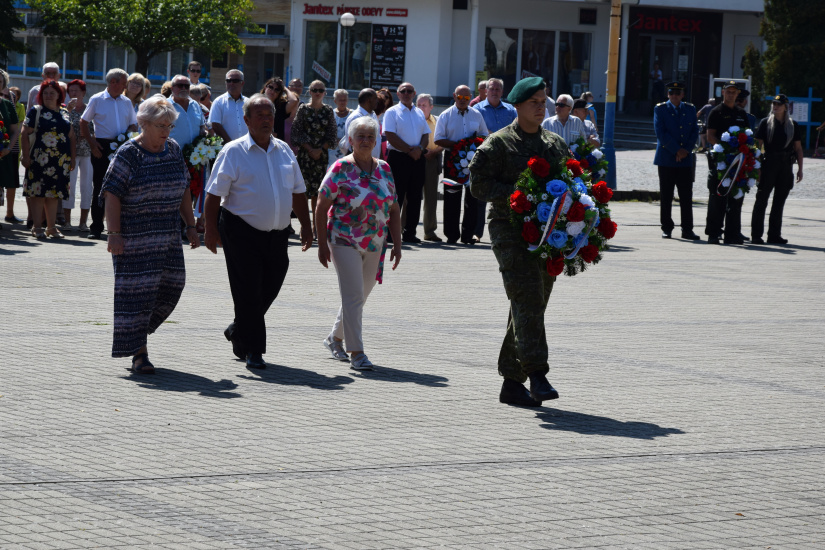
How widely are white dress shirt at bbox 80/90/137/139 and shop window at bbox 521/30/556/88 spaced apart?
3170 centimetres

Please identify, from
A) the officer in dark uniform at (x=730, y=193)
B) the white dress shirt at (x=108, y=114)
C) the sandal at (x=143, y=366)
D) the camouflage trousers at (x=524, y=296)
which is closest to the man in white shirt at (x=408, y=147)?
the white dress shirt at (x=108, y=114)

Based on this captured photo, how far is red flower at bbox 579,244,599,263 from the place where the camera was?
23.9 feet

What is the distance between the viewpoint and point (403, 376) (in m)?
7.99

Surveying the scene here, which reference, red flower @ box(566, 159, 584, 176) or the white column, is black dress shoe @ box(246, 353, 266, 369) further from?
the white column

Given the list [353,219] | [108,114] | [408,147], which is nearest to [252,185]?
[353,219]

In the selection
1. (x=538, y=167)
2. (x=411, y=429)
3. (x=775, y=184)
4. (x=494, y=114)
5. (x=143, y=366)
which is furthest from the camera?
(x=775, y=184)

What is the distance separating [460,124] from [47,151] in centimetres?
523

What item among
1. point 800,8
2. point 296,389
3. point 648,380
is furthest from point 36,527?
point 800,8

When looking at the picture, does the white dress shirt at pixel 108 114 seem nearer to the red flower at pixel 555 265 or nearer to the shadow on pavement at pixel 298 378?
the shadow on pavement at pixel 298 378

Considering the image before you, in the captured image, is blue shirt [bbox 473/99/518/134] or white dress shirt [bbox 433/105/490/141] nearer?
white dress shirt [bbox 433/105/490/141]

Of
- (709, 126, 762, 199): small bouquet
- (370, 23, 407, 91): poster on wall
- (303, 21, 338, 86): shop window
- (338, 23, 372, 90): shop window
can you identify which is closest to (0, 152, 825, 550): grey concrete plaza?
(709, 126, 762, 199): small bouquet

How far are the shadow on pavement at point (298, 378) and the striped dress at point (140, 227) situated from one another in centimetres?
79

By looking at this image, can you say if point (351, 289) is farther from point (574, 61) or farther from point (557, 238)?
point (574, 61)

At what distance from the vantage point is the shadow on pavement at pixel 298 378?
7.69 meters
